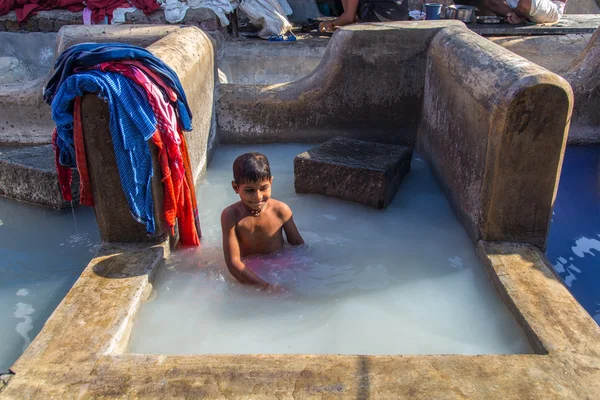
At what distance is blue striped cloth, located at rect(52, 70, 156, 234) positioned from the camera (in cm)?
273

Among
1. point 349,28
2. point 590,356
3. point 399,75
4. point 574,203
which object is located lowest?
point 574,203

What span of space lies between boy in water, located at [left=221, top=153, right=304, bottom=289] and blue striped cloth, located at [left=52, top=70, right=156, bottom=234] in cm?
48

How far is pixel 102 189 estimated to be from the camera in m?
3.05

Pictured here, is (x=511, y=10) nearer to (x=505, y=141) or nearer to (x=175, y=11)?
(x=175, y=11)

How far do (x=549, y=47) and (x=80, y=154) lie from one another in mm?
6583

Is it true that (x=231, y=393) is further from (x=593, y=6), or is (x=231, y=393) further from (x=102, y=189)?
(x=593, y=6)

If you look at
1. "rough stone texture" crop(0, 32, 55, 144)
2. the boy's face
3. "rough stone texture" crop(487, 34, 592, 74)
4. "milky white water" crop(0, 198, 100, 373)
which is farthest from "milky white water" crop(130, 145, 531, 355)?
"rough stone texture" crop(487, 34, 592, 74)

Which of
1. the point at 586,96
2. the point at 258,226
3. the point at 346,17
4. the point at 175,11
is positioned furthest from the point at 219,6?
the point at 258,226

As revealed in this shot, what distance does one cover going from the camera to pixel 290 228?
335cm

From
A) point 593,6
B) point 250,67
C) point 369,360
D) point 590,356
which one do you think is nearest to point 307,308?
point 369,360

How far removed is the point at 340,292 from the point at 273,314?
0.41 metres

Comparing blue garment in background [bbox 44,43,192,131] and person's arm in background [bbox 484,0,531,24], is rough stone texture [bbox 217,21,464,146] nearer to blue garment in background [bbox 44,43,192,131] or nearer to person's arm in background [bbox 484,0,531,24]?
blue garment in background [bbox 44,43,192,131]

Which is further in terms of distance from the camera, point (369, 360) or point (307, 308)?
point (307, 308)

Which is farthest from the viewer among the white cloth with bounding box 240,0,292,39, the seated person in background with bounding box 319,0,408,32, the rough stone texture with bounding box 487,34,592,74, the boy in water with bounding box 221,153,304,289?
the seated person in background with bounding box 319,0,408,32
